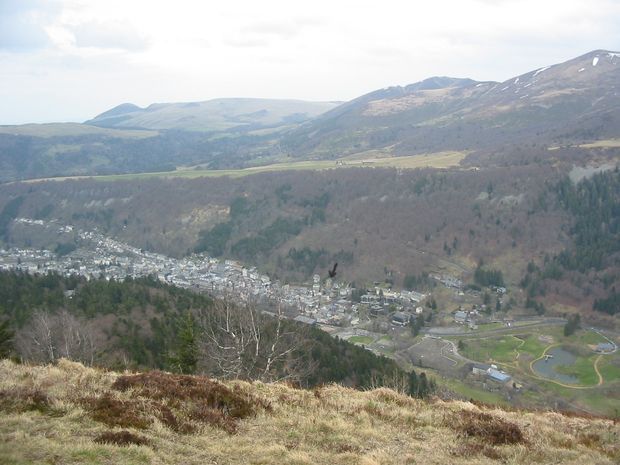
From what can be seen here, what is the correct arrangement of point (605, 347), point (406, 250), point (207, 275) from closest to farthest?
point (605, 347) → point (406, 250) → point (207, 275)

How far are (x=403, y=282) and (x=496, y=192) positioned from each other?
131 feet

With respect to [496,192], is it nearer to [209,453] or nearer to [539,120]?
[539,120]

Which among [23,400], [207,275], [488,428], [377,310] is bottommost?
[377,310]

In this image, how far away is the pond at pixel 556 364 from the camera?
55.3m

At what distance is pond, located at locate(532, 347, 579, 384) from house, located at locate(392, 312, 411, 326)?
2030cm

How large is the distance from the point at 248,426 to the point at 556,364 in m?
57.5

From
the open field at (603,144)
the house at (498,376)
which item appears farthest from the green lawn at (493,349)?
the open field at (603,144)

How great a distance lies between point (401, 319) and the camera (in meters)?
76.2

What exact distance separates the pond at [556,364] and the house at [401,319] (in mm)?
20304

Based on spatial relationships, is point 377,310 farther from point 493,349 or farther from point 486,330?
point 493,349

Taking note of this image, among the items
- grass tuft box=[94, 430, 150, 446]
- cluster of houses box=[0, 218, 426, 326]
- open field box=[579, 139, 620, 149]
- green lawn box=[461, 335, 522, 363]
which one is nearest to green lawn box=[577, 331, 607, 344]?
green lawn box=[461, 335, 522, 363]

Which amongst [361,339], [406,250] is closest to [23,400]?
[361,339]

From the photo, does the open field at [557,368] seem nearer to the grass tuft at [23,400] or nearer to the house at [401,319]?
the house at [401,319]

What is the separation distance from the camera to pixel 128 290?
58.4m
